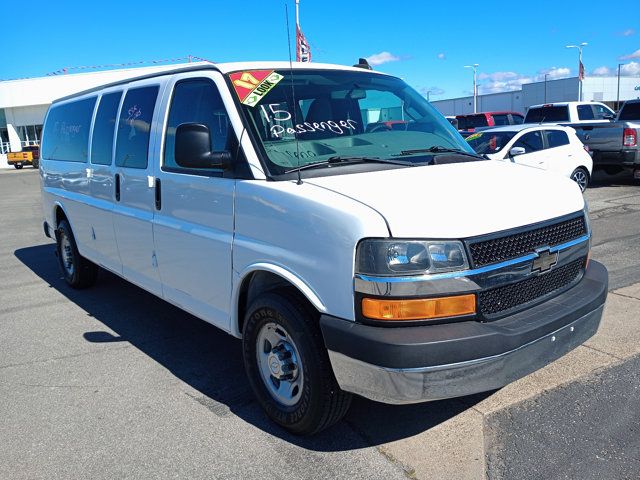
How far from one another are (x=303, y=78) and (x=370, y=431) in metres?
2.39

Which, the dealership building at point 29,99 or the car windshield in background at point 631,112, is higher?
the dealership building at point 29,99

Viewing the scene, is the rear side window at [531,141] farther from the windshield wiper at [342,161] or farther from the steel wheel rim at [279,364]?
the steel wheel rim at [279,364]

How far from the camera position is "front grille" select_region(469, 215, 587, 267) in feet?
9.18

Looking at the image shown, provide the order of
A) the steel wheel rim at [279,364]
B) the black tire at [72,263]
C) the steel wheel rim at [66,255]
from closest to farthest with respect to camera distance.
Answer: the steel wheel rim at [279,364], the black tire at [72,263], the steel wheel rim at [66,255]

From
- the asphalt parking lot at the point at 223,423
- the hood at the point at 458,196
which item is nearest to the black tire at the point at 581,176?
the asphalt parking lot at the point at 223,423

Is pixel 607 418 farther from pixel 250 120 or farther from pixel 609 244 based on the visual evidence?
pixel 609 244

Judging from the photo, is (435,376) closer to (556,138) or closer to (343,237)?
(343,237)

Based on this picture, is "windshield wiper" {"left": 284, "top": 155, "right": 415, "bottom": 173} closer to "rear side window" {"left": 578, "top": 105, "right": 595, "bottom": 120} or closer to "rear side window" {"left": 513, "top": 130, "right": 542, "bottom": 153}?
"rear side window" {"left": 513, "top": 130, "right": 542, "bottom": 153}

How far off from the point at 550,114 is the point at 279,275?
17.3 meters

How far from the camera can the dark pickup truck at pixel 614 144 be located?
1333 cm

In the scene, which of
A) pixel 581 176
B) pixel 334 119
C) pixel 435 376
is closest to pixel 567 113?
pixel 581 176

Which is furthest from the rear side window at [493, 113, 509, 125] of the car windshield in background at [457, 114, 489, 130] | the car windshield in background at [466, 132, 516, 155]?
the car windshield in background at [466, 132, 516, 155]

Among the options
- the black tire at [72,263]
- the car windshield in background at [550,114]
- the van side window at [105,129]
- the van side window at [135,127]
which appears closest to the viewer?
the van side window at [135,127]

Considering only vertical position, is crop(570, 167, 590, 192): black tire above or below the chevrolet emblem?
below
